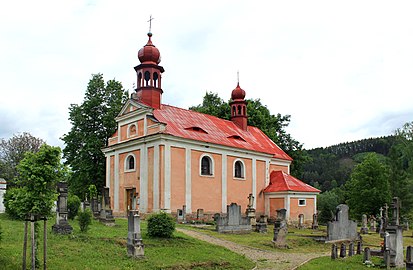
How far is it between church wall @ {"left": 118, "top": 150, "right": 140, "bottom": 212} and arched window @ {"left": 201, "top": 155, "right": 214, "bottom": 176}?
15.3 ft

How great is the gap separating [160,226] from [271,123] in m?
30.2

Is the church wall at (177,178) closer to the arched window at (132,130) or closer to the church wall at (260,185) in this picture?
the arched window at (132,130)

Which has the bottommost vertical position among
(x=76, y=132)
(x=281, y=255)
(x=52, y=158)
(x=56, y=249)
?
(x=281, y=255)

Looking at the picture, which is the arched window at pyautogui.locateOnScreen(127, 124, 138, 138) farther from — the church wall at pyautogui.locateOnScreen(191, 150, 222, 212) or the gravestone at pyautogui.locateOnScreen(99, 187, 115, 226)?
the gravestone at pyautogui.locateOnScreen(99, 187, 115, 226)

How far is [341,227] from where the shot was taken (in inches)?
925

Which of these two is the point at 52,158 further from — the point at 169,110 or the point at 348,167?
the point at 348,167

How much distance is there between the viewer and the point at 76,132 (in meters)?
38.3

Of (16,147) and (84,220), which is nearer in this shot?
(84,220)

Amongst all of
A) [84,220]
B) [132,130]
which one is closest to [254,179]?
[132,130]

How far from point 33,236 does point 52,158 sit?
6.54ft

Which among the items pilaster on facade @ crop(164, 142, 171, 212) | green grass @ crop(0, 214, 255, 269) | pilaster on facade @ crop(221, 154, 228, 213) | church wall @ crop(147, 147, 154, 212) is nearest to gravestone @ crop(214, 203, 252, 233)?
green grass @ crop(0, 214, 255, 269)

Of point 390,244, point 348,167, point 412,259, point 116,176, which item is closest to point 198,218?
point 116,176

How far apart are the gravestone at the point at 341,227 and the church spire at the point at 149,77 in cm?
1504

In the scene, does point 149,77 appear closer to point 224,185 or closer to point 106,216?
point 224,185
